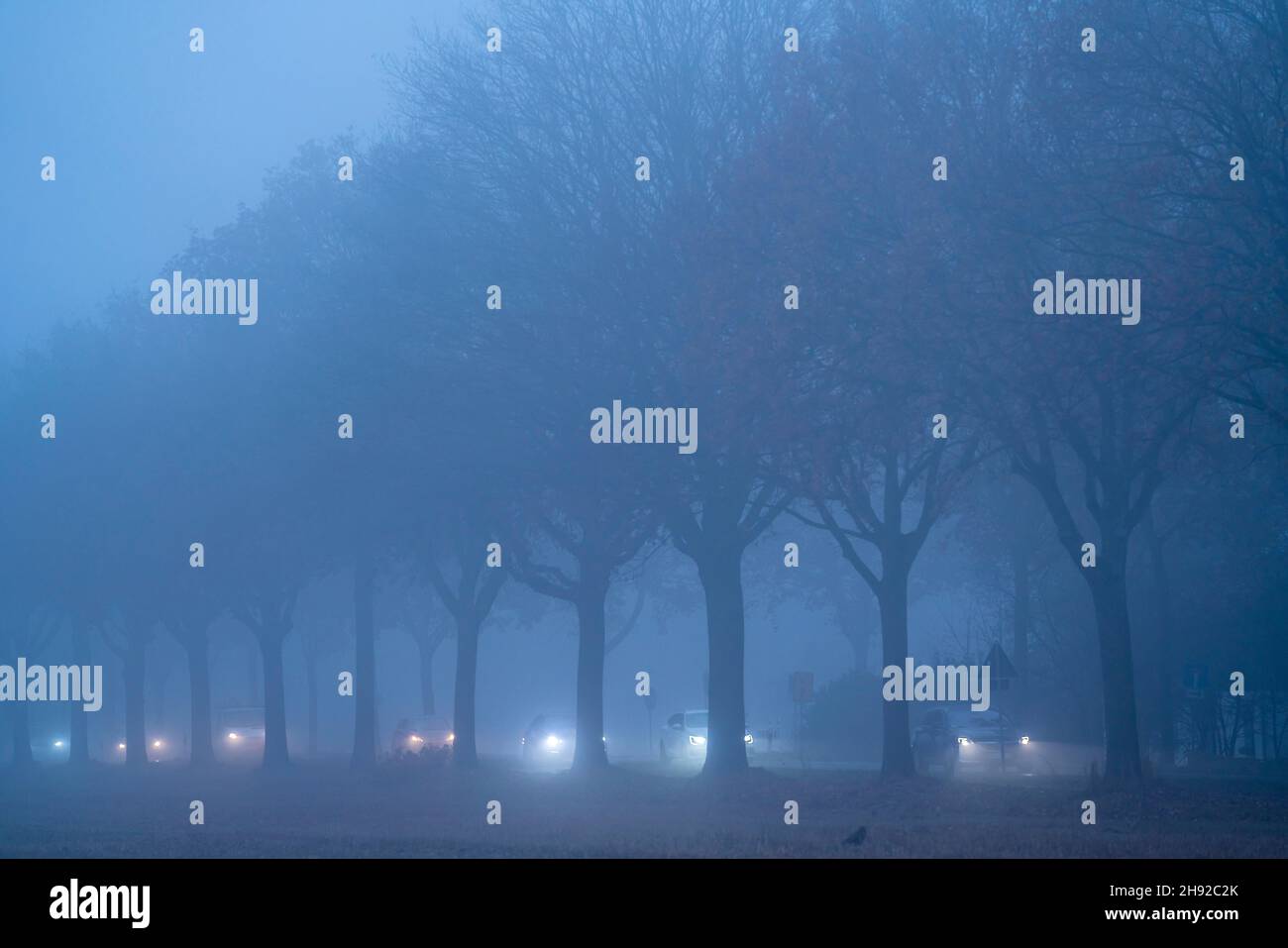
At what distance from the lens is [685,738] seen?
46.0 meters

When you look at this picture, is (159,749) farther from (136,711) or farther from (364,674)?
(364,674)

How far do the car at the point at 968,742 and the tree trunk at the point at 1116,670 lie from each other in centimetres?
1423

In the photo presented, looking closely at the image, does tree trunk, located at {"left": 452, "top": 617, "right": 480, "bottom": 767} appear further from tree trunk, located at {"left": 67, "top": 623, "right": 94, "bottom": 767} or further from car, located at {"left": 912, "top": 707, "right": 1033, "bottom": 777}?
tree trunk, located at {"left": 67, "top": 623, "right": 94, "bottom": 767}

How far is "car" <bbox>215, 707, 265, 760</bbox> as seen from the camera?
55.6m

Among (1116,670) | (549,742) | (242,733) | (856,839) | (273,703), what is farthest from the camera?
(242,733)

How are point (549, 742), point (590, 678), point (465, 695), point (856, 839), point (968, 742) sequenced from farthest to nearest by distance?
point (549, 742) < point (968, 742) < point (465, 695) < point (590, 678) < point (856, 839)

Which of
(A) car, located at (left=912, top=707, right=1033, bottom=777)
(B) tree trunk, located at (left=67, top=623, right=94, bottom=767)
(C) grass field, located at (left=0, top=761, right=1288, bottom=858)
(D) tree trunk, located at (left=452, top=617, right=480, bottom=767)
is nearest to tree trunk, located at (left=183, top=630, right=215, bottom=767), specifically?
(B) tree trunk, located at (left=67, top=623, right=94, bottom=767)

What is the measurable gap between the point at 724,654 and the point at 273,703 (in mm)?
17806

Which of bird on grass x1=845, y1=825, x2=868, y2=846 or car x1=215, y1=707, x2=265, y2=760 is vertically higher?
bird on grass x1=845, y1=825, x2=868, y2=846

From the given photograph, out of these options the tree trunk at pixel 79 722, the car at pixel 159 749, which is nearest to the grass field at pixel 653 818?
the tree trunk at pixel 79 722

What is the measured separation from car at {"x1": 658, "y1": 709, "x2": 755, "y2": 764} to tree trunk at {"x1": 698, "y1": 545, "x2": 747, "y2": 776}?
13.7m

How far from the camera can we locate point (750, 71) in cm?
2994

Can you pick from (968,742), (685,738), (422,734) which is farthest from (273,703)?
(968,742)

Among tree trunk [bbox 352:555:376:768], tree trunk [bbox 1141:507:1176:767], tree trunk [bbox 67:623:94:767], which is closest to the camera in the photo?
tree trunk [bbox 1141:507:1176:767]
